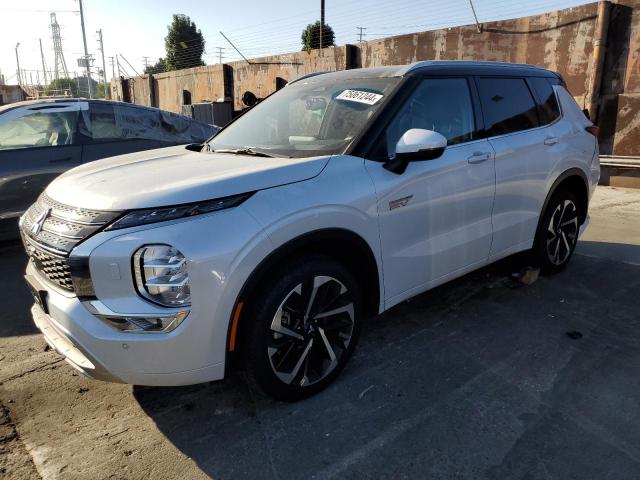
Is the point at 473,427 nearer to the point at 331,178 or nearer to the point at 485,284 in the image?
the point at 331,178

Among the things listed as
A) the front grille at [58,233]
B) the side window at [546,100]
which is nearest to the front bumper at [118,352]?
the front grille at [58,233]

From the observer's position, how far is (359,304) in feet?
9.36

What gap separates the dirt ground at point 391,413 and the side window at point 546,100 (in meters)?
1.69

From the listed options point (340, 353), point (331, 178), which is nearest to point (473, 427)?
point (340, 353)

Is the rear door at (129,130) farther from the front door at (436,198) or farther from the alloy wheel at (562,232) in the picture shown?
the alloy wheel at (562,232)

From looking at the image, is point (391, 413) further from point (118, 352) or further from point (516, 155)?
point (516, 155)

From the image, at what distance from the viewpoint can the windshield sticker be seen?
3.05 metres

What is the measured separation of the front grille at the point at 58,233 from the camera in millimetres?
2215

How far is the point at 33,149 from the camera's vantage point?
5.28 meters

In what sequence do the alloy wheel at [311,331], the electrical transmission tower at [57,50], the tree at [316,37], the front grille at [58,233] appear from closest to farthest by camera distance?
1. the front grille at [58,233]
2. the alloy wheel at [311,331]
3. the tree at [316,37]
4. the electrical transmission tower at [57,50]

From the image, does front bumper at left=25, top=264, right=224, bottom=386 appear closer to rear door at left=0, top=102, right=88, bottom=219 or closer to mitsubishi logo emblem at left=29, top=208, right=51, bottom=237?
mitsubishi logo emblem at left=29, top=208, right=51, bottom=237

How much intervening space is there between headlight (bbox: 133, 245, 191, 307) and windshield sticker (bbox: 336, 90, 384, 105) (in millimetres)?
1620

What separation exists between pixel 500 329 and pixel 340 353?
140 centimetres

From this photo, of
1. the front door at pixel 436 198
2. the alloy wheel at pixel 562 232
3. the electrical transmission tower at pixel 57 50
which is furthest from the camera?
the electrical transmission tower at pixel 57 50
